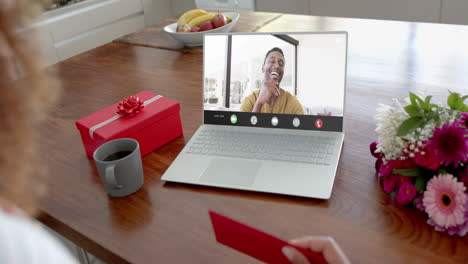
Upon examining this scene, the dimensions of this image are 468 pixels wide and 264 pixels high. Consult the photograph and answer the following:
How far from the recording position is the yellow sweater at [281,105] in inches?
41.6

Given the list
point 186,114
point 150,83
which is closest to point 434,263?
point 186,114

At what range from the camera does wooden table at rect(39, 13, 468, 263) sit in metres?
0.78

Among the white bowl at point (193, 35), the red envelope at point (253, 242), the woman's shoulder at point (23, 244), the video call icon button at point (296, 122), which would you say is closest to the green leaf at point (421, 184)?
the red envelope at point (253, 242)

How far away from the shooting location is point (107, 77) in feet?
5.42

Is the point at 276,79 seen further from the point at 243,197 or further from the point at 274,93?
the point at 243,197

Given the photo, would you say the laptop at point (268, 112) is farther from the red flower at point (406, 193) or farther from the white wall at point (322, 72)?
the red flower at point (406, 193)

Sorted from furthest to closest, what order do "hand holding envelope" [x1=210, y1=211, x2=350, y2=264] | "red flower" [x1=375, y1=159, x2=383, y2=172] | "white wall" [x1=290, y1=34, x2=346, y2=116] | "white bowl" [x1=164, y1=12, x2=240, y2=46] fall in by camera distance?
"white bowl" [x1=164, y1=12, x2=240, y2=46]
"white wall" [x1=290, y1=34, x2=346, y2=116]
"red flower" [x1=375, y1=159, x2=383, y2=172]
"hand holding envelope" [x1=210, y1=211, x2=350, y2=264]

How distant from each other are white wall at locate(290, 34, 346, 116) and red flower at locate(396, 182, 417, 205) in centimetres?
28

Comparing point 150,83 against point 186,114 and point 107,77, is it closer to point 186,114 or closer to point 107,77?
point 107,77

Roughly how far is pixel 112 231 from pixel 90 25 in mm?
2873

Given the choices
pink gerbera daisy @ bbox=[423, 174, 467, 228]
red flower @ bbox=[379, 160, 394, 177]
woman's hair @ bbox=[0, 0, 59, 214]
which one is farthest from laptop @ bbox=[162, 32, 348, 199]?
woman's hair @ bbox=[0, 0, 59, 214]

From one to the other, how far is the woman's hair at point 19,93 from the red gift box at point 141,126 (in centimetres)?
53

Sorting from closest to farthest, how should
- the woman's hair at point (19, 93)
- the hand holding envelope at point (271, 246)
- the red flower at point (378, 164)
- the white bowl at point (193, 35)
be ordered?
the woman's hair at point (19, 93)
the hand holding envelope at point (271, 246)
the red flower at point (378, 164)
the white bowl at point (193, 35)

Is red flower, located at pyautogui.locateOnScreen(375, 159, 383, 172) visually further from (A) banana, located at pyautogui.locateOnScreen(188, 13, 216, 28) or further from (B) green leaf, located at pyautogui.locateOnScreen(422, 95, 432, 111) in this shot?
(A) banana, located at pyautogui.locateOnScreen(188, 13, 216, 28)
